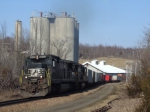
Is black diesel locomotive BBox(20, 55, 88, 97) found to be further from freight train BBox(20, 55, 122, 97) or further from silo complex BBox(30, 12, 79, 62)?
silo complex BBox(30, 12, 79, 62)

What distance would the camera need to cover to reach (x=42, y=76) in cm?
2873

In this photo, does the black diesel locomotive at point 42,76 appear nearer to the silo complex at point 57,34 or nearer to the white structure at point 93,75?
the white structure at point 93,75

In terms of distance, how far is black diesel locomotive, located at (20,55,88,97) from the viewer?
28.3m

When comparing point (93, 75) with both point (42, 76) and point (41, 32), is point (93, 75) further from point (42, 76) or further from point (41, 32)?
point (42, 76)

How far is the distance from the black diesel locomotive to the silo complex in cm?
2909

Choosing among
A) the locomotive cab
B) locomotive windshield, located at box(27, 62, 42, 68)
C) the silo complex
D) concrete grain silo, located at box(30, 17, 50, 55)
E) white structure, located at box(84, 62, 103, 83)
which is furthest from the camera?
the silo complex

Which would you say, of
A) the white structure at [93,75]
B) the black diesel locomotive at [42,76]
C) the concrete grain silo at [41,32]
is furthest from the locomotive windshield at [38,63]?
the concrete grain silo at [41,32]

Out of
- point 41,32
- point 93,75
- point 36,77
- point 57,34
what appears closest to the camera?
point 36,77

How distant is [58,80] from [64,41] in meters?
33.4

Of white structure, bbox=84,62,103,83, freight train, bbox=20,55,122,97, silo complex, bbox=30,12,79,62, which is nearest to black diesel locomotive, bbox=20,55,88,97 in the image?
freight train, bbox=20,55,122,97

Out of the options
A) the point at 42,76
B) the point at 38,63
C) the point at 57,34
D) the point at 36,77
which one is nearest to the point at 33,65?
the point at 38,63

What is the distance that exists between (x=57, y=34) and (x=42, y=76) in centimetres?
3728

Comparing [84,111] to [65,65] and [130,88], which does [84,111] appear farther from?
[65,65]

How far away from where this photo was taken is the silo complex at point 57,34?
209 ft
